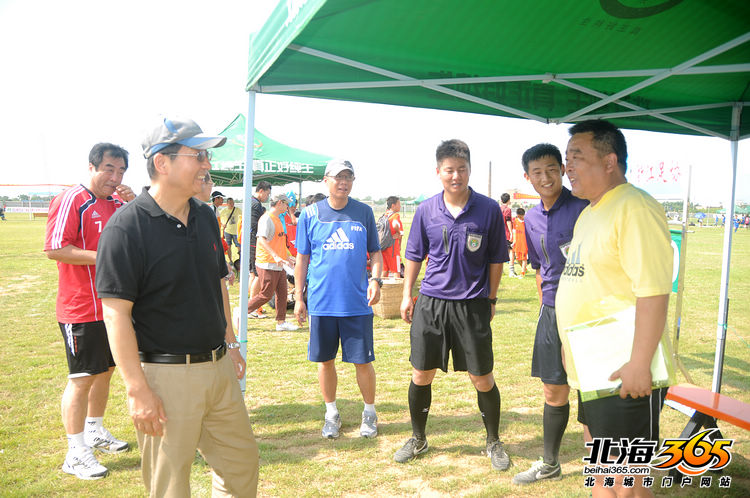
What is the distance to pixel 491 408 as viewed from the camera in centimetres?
347

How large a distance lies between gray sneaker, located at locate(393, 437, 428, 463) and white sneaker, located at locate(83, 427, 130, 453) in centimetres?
214

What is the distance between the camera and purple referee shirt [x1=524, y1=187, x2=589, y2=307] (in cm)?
312

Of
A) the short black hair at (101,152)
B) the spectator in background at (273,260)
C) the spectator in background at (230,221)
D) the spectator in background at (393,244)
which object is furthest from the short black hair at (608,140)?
the spectator in background at (230,221)

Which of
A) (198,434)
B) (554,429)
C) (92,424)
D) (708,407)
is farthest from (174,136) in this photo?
(708,407)

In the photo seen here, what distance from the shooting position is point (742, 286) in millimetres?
12109

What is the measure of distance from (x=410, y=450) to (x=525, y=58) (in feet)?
9.98

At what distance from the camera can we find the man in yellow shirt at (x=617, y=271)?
184 cm

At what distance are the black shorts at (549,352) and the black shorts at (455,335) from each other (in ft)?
1.08

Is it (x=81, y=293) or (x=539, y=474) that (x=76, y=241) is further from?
(x=539, y=474)

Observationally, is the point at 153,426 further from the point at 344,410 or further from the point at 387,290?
the point at 387,290

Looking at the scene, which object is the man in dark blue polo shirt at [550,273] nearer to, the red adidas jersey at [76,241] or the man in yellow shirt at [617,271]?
the man in yellow shirt at [617,271]

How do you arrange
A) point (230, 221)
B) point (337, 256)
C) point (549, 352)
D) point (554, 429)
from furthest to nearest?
point (230, 221) < point (337, 256) < point (554, 429) < point (549, 352)

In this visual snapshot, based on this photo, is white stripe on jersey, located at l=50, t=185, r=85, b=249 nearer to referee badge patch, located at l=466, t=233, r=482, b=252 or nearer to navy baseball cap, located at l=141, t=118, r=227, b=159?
navy baseball cap, located at l=141, t=118, r=227, b=159

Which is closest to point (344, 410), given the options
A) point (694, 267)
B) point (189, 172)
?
point (189, 172)
